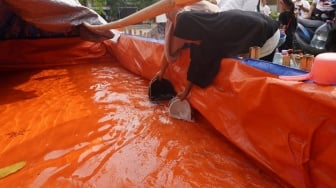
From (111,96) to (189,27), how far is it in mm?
1364

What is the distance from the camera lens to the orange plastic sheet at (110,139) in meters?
1.60

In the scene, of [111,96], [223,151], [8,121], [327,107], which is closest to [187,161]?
[223,151]

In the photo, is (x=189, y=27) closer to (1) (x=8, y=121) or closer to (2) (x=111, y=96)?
(2) (x=111, y=96)

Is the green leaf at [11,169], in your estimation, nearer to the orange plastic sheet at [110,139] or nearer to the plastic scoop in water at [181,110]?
the orange plastic sheet at [110,139]

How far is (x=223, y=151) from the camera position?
189 cm

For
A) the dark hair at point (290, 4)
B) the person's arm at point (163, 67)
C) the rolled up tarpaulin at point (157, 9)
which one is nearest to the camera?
the rolled up tarpaulin at point (157, 9)

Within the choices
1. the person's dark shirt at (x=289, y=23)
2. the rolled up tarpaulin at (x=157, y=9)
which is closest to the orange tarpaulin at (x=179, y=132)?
the rolled up tarpaulin at (x=157, y=9)

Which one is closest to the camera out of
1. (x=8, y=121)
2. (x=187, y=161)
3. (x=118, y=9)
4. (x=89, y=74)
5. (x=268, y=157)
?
(x=268, y=157)

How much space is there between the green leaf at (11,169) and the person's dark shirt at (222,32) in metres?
1.39

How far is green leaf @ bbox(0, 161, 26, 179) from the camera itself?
166 cm

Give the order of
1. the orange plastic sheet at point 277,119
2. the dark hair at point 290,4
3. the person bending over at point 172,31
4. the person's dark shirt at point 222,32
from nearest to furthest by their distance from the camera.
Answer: the orange plastic sheet at point 277,119
the person's dark shirt at point 222,32
the person bending over at point 172,31
the dark hair at point 290,4

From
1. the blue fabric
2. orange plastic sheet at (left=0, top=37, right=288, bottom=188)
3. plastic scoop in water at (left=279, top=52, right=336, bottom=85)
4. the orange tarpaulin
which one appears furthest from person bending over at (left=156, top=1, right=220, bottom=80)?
plastic scoop in water at (left=279, top=52, right=336, bottom=85)

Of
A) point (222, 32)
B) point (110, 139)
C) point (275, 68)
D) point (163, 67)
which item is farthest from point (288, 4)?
point (110, 139)

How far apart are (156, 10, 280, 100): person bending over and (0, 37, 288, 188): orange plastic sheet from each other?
27 centimetres
